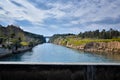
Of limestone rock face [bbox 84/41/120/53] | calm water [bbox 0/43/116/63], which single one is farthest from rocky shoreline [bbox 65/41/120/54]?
calm water [bbox 0/43/116/63]

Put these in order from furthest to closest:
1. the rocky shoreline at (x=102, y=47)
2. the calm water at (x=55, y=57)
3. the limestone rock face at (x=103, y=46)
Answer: the limestone rock face at (x=103, y=46)
the rocky shoreline at (x=102, y=47)
the calm water at (x=55, y=57)

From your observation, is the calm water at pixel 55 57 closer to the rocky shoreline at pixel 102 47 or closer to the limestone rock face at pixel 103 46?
the rocky shoreline at pixel 102 47

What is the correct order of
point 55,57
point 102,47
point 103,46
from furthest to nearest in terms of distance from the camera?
point 102,47, point 103,46, point 55,57

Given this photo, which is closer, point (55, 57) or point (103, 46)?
point (55, 57)

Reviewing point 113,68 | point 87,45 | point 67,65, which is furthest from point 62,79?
point 87,45

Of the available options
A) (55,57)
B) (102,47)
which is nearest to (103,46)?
(102,47)

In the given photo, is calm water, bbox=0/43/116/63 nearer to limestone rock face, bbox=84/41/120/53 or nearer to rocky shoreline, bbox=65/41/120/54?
rocky shoreline, bbox=65/41/120/54

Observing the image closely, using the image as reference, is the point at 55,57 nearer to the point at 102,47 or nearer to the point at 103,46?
the point at 103,46

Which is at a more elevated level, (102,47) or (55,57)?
(102,47)

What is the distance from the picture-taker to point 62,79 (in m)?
5.89

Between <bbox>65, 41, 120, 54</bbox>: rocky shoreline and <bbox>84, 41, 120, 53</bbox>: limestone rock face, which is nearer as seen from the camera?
<bbox>65, 41, 120, 54</bbox>: rocky shoreline

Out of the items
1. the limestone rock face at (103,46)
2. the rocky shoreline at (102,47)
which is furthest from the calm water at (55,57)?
the limestone rock face at (103,46)

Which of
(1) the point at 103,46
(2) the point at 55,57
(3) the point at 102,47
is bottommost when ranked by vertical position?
(2) the point at 55,57

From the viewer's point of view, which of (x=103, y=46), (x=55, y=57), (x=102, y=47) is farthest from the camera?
(x=102, y=47)
